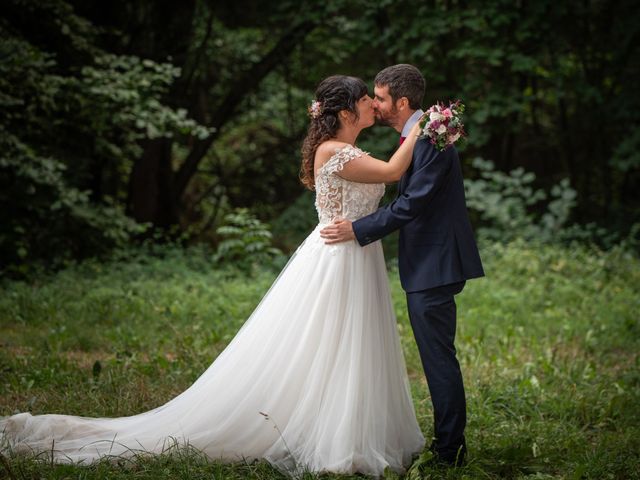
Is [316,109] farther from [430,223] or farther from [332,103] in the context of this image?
[430,223]

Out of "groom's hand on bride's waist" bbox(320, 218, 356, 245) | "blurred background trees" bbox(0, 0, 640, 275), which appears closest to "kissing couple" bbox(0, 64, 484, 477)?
"groom's hand on bride's waist" bbox(320, 218, 356, 245)

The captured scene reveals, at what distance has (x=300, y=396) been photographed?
12.5ft

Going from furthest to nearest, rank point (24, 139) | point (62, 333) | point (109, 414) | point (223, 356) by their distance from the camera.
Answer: point (24, 139) < point (62, 333) < point (109, 414) < point (223, 356)

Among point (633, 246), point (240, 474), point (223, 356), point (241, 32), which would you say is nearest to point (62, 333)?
point (223, 356)

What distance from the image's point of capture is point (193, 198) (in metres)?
14.9

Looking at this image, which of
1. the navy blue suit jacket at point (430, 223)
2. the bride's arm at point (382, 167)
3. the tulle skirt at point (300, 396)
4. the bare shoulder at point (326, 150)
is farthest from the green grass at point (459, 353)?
the bare shoulder at point (326, 150)

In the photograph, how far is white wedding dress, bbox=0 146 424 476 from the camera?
3.72 metres

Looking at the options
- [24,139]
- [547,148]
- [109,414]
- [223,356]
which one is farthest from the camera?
[547,148]

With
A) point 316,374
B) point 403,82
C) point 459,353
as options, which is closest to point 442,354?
point 316,374

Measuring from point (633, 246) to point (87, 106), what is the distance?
28.3 feet

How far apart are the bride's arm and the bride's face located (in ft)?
0.76

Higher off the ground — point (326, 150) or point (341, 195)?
point (326, 150)

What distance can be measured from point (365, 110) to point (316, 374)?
57.7 inches

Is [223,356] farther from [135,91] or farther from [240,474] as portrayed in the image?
[135,91]
